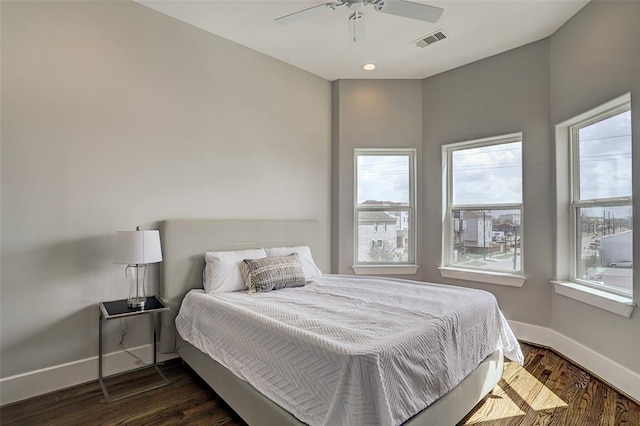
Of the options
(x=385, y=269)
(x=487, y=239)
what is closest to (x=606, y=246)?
(x=487, y=239)

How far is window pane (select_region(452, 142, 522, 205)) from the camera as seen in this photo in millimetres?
3615

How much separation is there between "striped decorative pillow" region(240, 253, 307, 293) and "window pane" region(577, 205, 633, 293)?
98.2 inches

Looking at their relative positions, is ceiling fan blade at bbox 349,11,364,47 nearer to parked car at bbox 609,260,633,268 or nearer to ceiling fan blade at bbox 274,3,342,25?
ceiling fan blade at bbox 274,3,342,25

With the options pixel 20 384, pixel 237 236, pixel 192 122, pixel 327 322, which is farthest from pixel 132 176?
pixel 327 322

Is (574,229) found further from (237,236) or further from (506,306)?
(237,236)

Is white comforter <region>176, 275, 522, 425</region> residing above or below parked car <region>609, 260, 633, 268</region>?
below

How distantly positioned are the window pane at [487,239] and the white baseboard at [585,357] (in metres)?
0.63

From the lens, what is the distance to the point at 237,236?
10.6 feet

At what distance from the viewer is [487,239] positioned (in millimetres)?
3807

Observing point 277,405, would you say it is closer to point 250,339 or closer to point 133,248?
point 250,339

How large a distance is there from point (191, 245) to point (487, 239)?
312cm

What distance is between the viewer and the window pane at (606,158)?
2.60 meters

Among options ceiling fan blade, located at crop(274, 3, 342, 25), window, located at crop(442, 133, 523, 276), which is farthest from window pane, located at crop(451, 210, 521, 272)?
ceiling fan blade, located at crop(274, 3, 342, 25)

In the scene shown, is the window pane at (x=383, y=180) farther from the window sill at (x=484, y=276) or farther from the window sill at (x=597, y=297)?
the window sill at (x=597, y=297)
